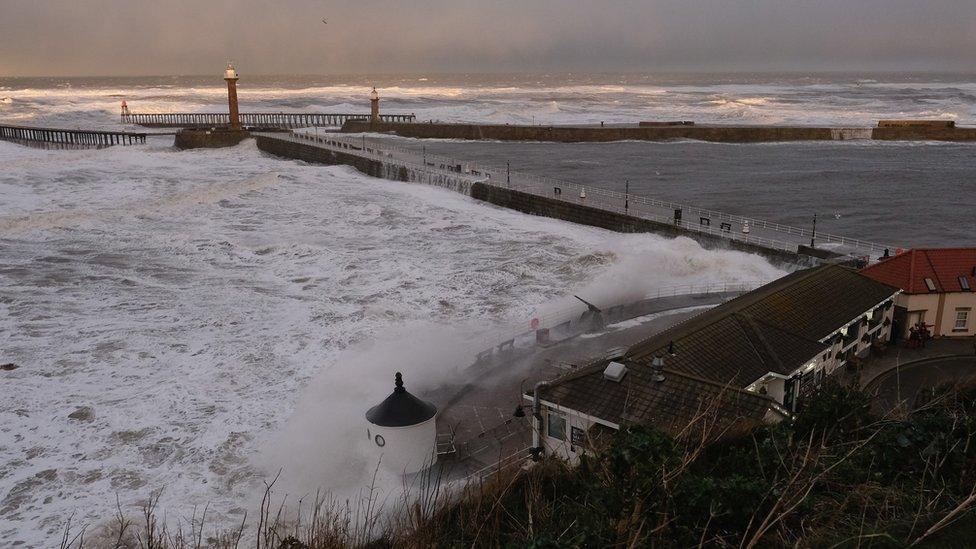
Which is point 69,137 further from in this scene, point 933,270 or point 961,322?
point 961,322

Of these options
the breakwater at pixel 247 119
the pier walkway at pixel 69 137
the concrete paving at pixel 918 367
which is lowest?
the concrete paving at pixel 918 367

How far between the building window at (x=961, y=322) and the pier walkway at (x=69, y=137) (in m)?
55.8

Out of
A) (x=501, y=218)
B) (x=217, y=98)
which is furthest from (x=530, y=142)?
(x=217, y=98)

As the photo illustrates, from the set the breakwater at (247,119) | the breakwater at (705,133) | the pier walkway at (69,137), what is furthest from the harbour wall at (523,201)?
the breakwater at (247,119)

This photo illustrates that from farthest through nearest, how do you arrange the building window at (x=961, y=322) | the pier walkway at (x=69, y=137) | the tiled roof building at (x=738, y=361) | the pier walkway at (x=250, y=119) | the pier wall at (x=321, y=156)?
the pier walkway at (x=250, y=119), the pier walkway at (x=69, y=137), the pier wall at (x=321, y=156), the building window at (x=961, y=322), the tiled roof building at (x=738, y=361)

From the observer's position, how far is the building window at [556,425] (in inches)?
384

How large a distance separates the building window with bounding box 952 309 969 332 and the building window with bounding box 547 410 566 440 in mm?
10351

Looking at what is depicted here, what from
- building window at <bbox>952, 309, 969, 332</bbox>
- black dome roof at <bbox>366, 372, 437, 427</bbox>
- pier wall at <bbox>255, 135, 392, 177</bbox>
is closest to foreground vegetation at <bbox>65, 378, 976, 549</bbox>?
black dome roof at <bbox>366, 372, 437, 427</bbox>

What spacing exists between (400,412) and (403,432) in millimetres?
270

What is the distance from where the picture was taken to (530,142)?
59.8 meters

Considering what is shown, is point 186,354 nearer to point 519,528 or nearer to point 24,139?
point 519,528

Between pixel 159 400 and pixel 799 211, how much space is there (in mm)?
26424

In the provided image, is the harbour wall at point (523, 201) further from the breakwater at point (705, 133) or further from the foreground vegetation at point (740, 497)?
the breakwater at point (705, 133)

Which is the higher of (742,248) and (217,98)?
(217,98)
